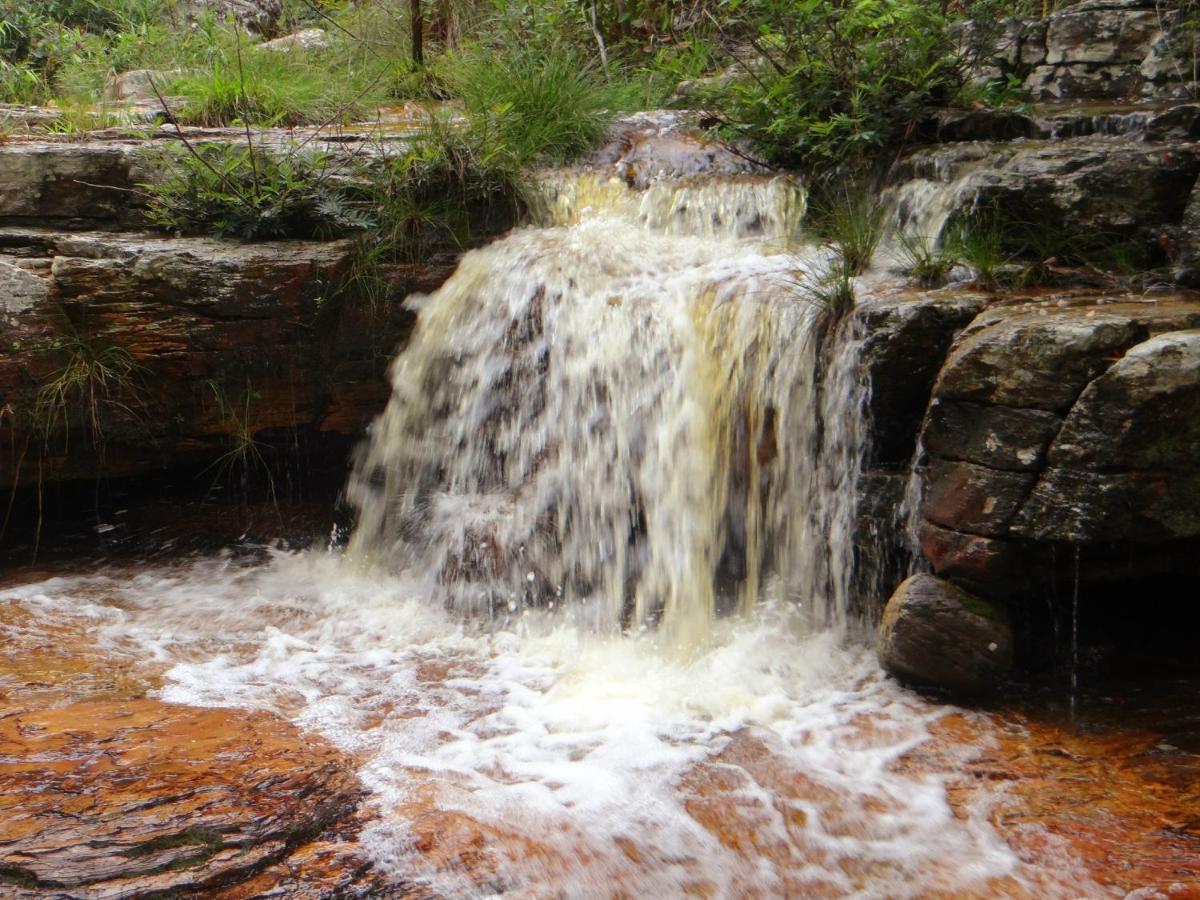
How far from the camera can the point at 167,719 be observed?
10.5 feet

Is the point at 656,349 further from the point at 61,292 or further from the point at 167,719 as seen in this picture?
the point at 61,292

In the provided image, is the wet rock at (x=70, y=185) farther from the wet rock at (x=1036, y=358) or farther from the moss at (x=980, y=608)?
the moss at (x=980, y=608)

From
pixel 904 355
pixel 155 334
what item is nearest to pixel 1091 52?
pixel 904 355

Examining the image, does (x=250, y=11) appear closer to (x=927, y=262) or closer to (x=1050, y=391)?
(x=927, y=262)

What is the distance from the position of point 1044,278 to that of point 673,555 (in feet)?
6.67

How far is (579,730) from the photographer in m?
3.33

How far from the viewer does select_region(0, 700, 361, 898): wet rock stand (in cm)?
232

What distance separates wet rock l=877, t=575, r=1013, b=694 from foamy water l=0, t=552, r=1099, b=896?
0.48 ft

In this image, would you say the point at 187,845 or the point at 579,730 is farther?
the point at 579,730

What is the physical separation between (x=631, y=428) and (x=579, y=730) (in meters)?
1.68

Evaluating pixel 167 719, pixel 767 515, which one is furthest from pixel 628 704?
pixel 167 719

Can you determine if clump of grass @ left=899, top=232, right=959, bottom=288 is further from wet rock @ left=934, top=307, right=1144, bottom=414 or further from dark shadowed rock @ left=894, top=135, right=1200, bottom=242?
wet rock @ left=934, top=307, right=1144, bottom=414

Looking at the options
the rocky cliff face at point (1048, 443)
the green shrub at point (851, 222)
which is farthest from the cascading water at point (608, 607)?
the rocky cliff face at point (1048, 443)

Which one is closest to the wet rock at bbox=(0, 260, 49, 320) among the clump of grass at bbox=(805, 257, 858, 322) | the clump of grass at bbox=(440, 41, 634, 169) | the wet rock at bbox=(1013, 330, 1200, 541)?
the clump of grass at bbox=(440, 41, 634, 169)
